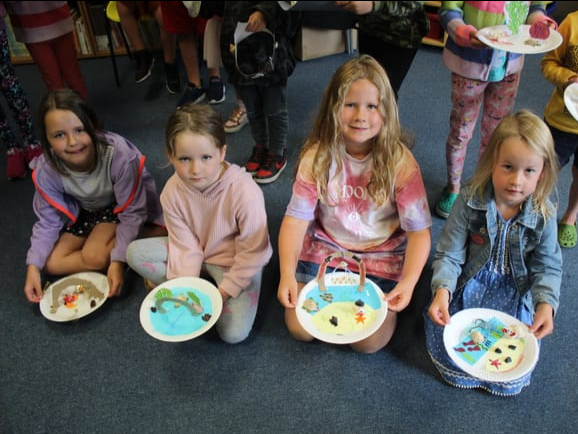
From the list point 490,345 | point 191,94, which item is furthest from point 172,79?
point 490,345

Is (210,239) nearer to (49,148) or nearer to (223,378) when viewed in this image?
(223,378)

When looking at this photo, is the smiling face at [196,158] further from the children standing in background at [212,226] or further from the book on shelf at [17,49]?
the book on shelf at [17,49]

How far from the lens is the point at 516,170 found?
1.02m

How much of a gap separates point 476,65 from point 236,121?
47.8 inches

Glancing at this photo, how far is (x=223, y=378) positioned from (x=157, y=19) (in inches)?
81.9

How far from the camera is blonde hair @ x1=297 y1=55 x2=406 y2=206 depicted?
110 centimetres

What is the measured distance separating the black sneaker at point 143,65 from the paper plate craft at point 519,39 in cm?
210

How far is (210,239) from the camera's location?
134 centimetres

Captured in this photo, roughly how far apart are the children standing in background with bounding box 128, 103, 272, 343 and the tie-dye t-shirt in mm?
138

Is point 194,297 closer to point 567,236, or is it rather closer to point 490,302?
point 490,302

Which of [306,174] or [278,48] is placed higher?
[278,48]

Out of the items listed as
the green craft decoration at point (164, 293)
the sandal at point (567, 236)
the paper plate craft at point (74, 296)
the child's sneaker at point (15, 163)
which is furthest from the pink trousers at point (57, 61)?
the sandal at point (567, 236)

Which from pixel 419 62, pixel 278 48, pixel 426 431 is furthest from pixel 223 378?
pixel 419 62

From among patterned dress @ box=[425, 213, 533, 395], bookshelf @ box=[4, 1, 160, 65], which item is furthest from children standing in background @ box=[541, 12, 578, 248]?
bookshelf @ box=[4, 1, 160, 65]
